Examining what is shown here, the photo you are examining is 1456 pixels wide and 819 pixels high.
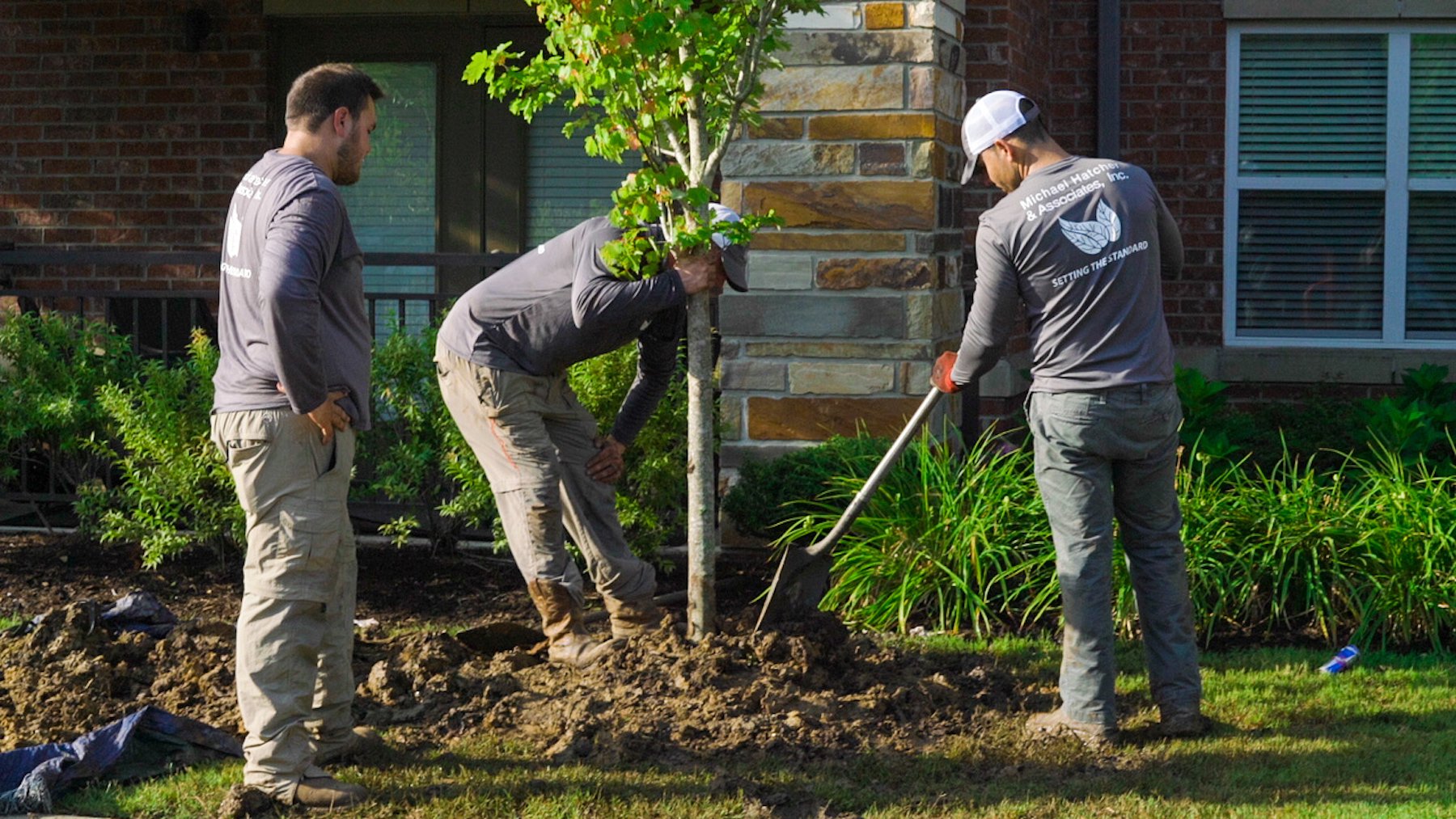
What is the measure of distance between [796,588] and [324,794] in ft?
6.66

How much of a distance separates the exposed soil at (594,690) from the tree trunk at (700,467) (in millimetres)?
158

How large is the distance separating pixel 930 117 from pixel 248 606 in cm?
408

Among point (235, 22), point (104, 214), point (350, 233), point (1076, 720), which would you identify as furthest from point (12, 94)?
point (1076, 720)

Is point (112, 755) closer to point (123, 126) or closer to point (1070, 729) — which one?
point (1070, 729)

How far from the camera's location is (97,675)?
5258 mm

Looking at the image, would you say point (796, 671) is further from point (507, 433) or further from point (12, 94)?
point (12, 94)

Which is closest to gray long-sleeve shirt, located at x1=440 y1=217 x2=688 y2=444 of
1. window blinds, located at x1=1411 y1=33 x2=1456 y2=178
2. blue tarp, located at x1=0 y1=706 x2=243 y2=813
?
blue tarp, located at x1=0 y1=706 x2=243 y2=813

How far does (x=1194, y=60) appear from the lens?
911 cm

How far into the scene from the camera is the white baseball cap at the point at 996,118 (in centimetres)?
491

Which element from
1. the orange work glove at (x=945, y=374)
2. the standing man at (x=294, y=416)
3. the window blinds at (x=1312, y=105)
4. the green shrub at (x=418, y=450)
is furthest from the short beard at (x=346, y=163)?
the window blinds at (x=1312, y=105)

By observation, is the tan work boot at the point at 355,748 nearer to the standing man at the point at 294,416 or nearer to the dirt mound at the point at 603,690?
the dirt mound at the point at 603,690

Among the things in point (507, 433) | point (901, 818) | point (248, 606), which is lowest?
point (901, 818)

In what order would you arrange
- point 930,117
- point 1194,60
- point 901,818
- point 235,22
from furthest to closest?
point 235,22
point 1194,60
point 930,117
point 901,818

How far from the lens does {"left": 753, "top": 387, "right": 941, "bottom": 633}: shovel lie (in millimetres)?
5543
